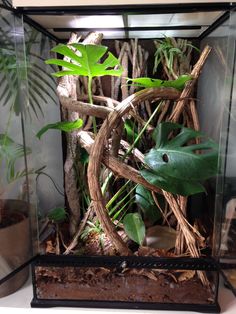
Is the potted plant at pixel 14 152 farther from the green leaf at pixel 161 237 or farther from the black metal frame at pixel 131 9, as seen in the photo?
the green leaf at pixel 161 237

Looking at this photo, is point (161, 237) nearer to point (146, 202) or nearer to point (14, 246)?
point (146, 202)

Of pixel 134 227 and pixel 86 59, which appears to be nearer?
pixel 86 59

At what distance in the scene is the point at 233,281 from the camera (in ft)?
2.58

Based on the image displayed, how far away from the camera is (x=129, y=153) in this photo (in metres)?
0.87

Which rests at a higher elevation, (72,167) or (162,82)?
(162,82)

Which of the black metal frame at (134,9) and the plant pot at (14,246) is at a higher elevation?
the black metal frame at (134,9)

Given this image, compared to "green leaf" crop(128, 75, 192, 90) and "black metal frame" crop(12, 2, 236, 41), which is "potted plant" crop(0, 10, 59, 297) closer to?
"black metal frame" crop(12, 2, 236, 41)

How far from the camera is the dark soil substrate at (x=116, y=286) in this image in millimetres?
767

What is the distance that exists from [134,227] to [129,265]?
0.12 metres

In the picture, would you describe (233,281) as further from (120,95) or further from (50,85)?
(50,85)

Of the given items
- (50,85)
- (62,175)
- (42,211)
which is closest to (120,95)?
(50,85)

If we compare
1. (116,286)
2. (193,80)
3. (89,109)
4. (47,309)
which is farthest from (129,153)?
(47,309)

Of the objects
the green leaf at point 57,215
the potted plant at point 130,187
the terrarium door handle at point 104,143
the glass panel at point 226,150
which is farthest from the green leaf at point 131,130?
the green leaf at point 57,215

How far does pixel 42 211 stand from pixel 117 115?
0.44 meters
